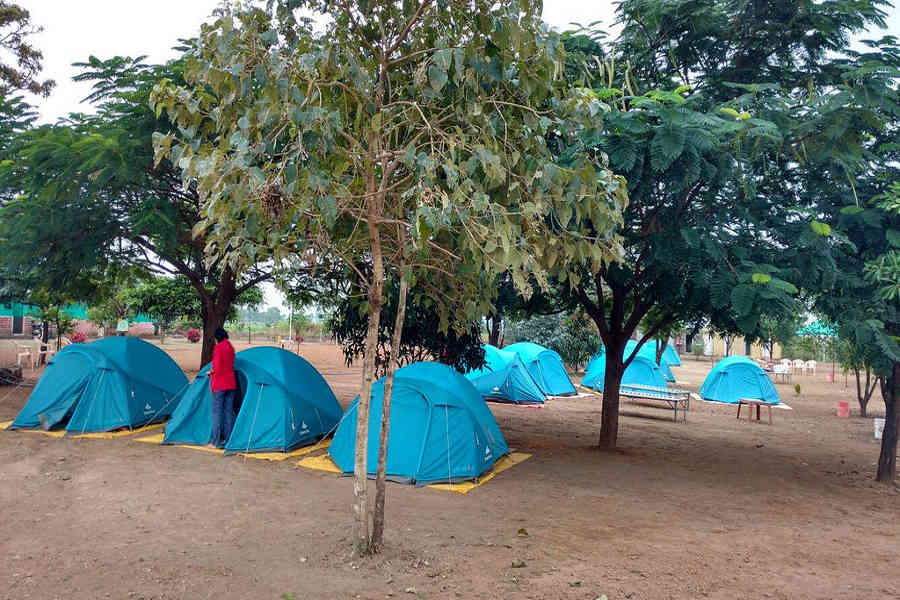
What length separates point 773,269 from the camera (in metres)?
6.37

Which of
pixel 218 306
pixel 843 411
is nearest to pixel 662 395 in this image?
pixel 843 411

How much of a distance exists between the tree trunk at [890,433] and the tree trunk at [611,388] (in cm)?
366

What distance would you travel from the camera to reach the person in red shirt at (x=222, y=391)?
8.68 meters

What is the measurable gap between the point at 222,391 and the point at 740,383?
605 inches

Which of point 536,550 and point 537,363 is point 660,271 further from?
point 537,363

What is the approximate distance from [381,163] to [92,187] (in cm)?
563

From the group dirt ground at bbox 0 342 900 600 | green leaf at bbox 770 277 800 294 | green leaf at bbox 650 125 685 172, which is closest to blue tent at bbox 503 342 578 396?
dirt ground at bbox 0 342 900 600

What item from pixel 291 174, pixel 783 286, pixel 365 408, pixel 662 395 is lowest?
pixel 662 395

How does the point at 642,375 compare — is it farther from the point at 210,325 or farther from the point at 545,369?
A: the point at 210,325

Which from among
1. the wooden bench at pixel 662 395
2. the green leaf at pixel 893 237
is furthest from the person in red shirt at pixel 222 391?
the wooden bench at pixel 662 395

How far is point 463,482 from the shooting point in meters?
7.42

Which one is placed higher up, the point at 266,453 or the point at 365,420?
the point at 365,420

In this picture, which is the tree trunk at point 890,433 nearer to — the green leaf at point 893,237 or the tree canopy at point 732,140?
the green leaf at point 893,237

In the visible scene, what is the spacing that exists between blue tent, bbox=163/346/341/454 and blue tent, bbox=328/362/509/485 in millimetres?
1279
